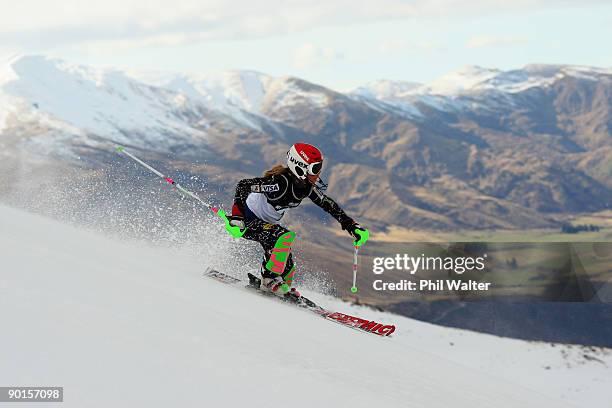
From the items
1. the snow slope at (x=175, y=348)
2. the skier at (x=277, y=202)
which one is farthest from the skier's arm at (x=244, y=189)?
the snow slope at (x=175, y=348)

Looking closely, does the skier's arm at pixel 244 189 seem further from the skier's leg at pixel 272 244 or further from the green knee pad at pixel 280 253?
the green knee pad at pixel 280 253

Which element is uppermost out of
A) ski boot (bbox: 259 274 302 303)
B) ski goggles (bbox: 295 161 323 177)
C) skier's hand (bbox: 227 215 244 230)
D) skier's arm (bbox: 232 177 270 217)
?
ski goggles (bbox: 295 161 323 177)

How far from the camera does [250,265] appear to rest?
1627 cm

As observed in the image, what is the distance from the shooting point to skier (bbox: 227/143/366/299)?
1088 cm

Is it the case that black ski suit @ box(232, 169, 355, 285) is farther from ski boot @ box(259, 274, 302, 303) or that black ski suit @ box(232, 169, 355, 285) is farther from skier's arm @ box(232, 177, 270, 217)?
ski boot @ box(259, 274, 302, 303)

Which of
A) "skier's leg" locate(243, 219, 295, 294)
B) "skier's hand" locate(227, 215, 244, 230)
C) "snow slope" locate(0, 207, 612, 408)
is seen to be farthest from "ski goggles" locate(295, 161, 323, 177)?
"snow slope" locate(0, 207, 612, 408)

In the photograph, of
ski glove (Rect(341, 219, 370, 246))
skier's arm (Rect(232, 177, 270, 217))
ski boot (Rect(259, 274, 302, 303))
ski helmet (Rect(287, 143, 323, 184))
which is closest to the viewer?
ski helmet (Rect(287, 143, 323, 184))

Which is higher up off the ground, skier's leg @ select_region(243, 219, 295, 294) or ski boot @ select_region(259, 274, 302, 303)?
skier's leg @ select_region(243, 219, 295, 294)

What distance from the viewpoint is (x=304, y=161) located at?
10797mm

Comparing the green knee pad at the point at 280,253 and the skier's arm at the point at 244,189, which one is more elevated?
the skier's arm at the point at 244,189

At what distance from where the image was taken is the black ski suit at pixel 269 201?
1098cm

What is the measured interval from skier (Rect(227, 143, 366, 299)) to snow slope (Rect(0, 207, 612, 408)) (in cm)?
124

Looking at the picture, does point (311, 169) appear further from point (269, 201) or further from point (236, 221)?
point (236, 221)

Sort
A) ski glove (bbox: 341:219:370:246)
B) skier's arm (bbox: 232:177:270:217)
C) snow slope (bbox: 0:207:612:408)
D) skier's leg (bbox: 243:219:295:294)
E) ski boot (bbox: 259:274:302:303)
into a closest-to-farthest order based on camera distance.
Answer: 1. snow slope (bbox: 0:207:612:408)
2. skier's arm (bbox: 232:177:270:217)
3. skier's leg (bbox: 243:219:295:294)
4. ski boot (bbox: 259:274:302:303)
5. ski glove (bbox: 341:219:370:246)
